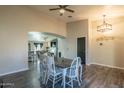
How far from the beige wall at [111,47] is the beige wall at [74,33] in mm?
611

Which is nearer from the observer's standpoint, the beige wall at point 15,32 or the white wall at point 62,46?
the beige wall at point 15,32

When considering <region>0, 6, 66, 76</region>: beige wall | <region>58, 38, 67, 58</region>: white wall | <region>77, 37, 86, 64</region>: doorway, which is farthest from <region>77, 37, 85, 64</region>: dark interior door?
<region>0, 6, 66, 76</region>: beige wall

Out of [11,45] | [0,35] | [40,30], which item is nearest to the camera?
[0,35]

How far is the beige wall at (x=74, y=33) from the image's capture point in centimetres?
696

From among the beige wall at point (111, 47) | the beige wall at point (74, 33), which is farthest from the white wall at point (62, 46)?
the beige wall at point (111, 47)

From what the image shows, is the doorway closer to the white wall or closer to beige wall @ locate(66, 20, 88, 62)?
beige wall @ locate(66, 20, 88, 62)

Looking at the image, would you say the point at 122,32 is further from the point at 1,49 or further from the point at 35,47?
the point at 35,47

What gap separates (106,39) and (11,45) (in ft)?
16.4

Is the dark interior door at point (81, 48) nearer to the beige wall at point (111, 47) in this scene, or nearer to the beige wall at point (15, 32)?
the beige wall at point (111, 47)

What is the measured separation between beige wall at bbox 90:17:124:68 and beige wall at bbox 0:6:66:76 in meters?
3.41

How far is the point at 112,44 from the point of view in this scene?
6340 mm

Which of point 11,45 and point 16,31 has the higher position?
point 16,31

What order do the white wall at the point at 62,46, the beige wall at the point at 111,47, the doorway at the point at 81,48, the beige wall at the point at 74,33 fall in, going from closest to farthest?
the beige wall at the point at 111,47 < the beige wall at the point at 74,33 < the doorway at the point at 81,48 < the white wall at the point at 62,46
